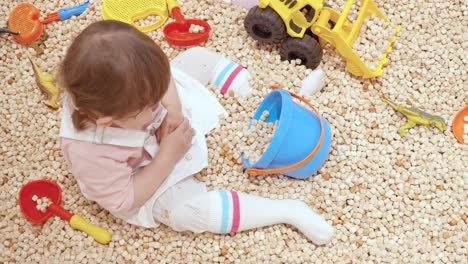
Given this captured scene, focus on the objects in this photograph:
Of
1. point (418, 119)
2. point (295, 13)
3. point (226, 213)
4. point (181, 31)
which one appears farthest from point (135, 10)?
point (418, 119)

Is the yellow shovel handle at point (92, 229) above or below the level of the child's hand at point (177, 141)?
below

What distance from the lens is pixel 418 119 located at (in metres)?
1.42

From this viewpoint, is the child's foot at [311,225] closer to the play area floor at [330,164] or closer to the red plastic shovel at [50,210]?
the play area floor at [330,164]

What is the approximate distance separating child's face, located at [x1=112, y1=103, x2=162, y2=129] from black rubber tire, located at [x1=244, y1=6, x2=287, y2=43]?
0.39 metres

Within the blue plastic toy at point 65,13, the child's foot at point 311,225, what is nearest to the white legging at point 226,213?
the child's foot at point 311,225

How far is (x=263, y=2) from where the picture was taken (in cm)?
143

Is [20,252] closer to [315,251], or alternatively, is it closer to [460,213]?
[315,251]

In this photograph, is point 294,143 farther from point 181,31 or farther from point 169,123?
point 181,31

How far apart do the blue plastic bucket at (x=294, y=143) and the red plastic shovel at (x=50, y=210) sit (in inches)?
13.7

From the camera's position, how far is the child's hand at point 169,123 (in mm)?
1254

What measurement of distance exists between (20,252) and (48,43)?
60 cm

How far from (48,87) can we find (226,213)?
1.84 ft

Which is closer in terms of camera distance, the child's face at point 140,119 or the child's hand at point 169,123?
the child's face at point 140,119

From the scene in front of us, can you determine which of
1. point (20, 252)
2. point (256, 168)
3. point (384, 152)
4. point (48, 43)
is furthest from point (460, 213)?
point (48, 43)
